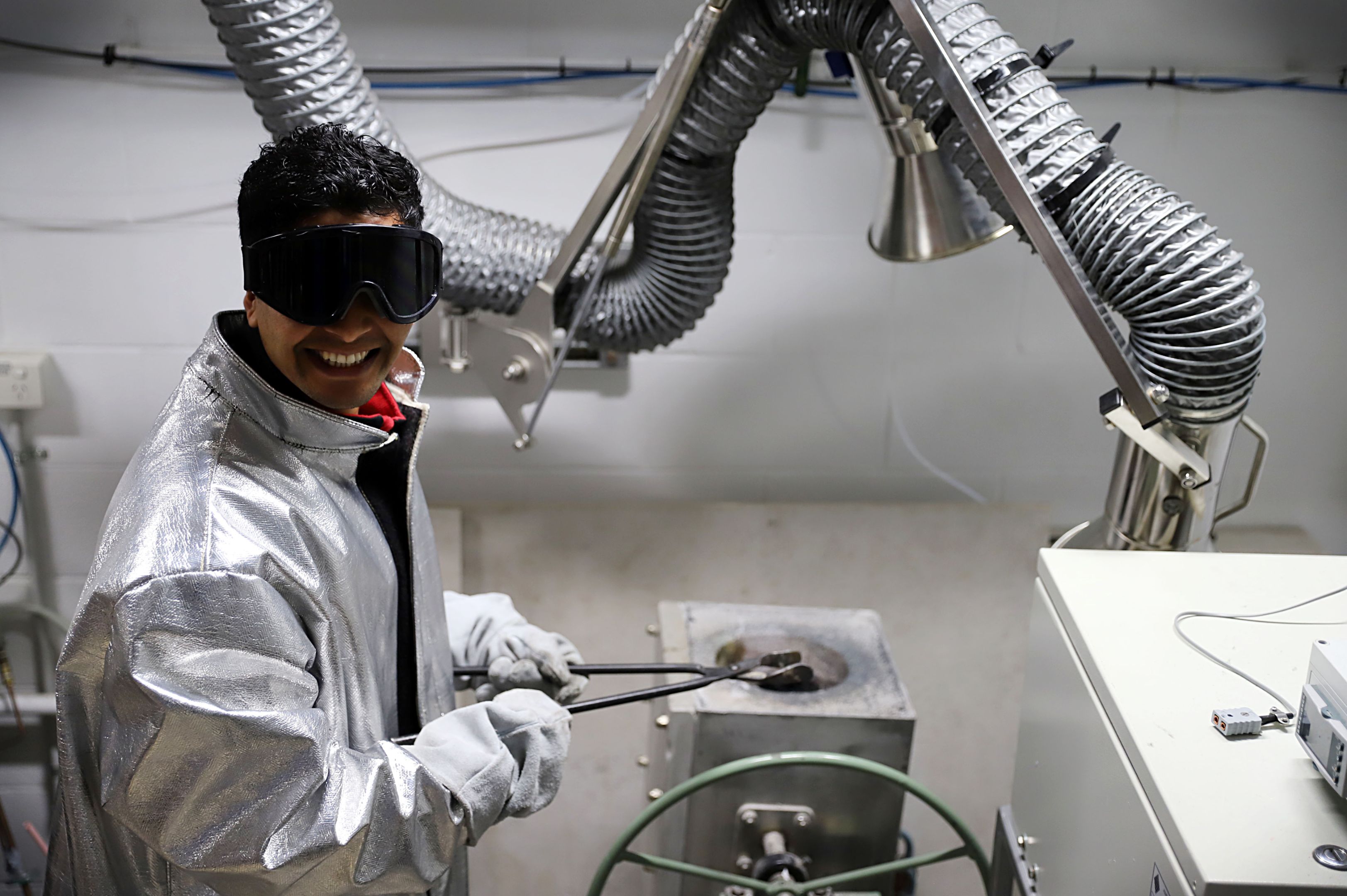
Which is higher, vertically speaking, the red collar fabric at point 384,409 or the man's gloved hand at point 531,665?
the red collar fabric at point 384,409

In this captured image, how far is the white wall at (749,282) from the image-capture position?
196 cm

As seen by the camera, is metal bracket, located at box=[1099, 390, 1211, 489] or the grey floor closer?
metal bracket, located at box=[1099, 390, 1211, 489]

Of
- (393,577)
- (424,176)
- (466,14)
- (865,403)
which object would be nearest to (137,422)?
(424,176)

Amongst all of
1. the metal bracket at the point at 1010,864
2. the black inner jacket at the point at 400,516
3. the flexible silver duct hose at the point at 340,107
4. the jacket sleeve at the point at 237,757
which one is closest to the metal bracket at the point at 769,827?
the metal bracket at the point at 1010,864

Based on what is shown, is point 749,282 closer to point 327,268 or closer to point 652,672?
point 652,672

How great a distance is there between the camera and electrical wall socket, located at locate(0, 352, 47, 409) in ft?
6.70

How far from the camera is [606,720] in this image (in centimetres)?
204

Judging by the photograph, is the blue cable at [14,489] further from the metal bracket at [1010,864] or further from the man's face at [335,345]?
the metal bracket at [1010,864]

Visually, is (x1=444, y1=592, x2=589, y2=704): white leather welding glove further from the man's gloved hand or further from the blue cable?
the blue cable

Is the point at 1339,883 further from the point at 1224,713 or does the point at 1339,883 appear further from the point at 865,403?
the point at 865,403

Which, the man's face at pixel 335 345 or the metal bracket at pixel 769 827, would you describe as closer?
the man's face at pixel 335 345

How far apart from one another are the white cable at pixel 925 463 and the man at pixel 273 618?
1.33 m

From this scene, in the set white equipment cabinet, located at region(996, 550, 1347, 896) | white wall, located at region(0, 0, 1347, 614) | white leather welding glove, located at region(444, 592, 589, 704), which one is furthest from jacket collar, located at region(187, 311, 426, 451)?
white wall, located at region(0, 0, 1347, 614)

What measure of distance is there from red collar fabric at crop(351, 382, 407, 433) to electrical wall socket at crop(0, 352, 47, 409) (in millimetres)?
1222
